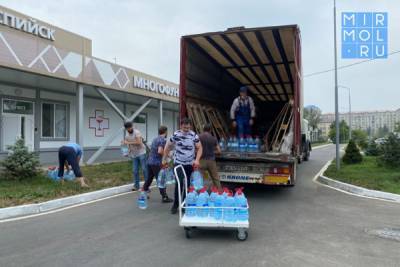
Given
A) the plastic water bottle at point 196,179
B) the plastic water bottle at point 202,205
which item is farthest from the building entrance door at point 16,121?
the plastic water bottle at point 202,205

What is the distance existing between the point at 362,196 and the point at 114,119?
14655mm

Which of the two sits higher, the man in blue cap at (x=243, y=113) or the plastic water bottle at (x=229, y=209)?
the man in blue cap at (x=243, y=113)

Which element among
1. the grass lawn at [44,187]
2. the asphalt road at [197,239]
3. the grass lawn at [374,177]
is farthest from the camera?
the grass lawn at [374,177]

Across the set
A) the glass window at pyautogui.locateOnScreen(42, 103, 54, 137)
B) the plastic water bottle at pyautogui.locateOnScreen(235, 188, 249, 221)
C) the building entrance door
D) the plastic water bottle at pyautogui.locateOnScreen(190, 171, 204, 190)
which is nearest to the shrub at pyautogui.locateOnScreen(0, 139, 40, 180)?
the building entrance door

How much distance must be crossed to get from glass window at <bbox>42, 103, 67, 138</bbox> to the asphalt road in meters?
9.73

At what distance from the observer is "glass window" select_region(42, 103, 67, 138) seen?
1587cm

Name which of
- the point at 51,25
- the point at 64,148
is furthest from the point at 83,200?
the point at 51,25

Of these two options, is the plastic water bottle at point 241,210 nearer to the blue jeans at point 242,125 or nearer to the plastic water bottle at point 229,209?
the plastic water bottle at point 229,209

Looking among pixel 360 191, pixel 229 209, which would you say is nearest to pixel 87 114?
pixel 360 191

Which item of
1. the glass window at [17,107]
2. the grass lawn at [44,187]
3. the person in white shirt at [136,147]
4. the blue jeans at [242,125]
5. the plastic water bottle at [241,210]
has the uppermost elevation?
the glass window at [17,107]

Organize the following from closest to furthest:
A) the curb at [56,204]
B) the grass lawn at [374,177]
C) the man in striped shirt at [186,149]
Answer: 1. the man in striped shirt at [186,149]
2. the curb at [56,204]
3. the grass lawn at [374,177]

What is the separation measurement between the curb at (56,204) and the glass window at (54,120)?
826 centimetres

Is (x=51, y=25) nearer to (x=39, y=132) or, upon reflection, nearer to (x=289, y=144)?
(x=39, y=132)

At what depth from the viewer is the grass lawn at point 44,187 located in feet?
24.3
